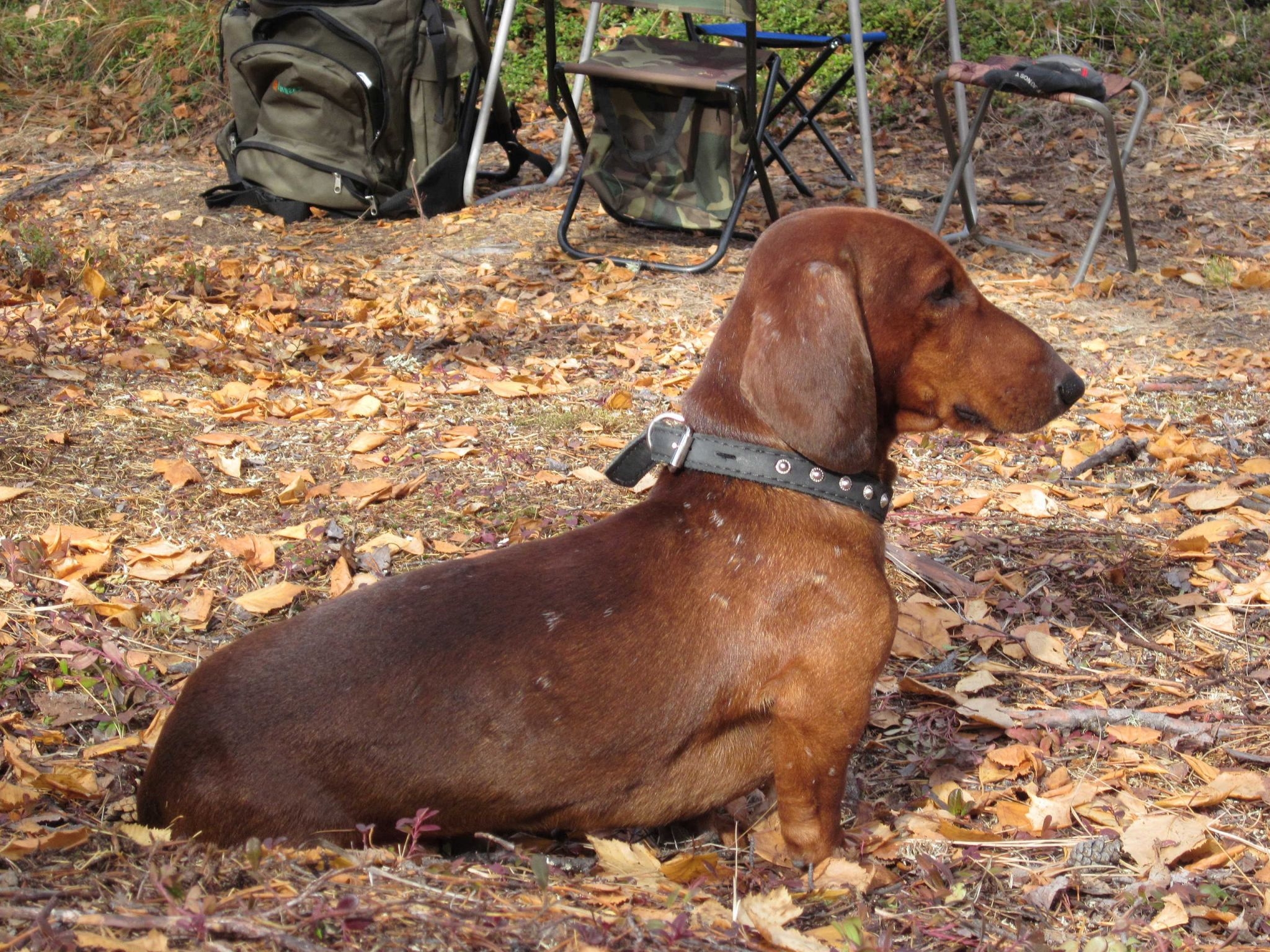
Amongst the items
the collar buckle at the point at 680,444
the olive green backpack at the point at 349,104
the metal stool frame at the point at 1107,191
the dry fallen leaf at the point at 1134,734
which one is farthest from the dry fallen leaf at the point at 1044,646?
the olive green backpack at the point at 349,104

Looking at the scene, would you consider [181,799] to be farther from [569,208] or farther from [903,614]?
[569,208]

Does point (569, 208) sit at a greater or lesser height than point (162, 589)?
greater

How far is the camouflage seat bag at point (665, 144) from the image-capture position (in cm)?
704

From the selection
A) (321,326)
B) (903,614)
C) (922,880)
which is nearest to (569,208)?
(321,326)

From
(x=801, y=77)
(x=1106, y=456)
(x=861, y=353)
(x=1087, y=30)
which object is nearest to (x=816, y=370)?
(x=861, y=353)

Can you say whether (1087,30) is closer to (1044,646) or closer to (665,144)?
(665,144)

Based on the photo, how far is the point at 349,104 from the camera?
7738mm

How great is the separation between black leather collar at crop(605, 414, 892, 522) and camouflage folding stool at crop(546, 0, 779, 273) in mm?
4355

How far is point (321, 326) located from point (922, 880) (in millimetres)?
4288

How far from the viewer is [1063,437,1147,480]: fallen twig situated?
4.54 meters

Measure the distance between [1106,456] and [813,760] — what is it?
8.56 feet

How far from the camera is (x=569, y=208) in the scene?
725cm

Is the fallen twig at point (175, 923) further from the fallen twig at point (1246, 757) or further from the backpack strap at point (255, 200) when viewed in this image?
the backpack strap at point (255, 200)

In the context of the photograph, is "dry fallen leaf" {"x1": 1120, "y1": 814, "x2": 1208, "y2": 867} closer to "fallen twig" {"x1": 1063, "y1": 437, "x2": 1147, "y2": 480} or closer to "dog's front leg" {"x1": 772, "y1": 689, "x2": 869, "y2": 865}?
"dog's front leg" {"x1": 772, "y1": 689, "x2": 869, "y2": 865}
